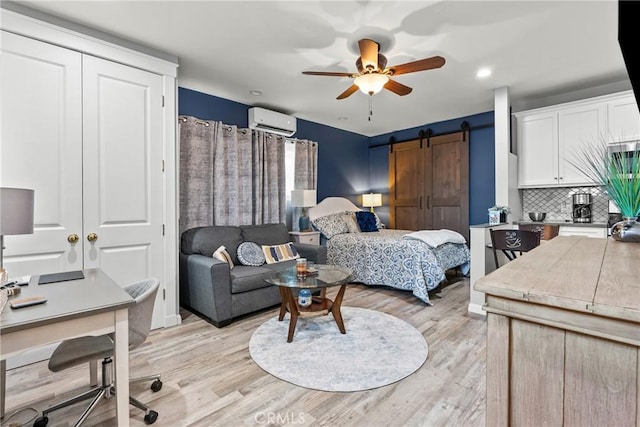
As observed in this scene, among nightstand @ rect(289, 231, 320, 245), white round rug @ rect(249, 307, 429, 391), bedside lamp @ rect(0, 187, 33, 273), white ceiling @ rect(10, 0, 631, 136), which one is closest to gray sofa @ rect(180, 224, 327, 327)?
white round rug @ rect(249, 307, 429, 391)

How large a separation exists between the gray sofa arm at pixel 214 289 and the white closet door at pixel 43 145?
98 centimetres

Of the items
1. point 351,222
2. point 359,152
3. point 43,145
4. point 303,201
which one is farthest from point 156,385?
point 359,152

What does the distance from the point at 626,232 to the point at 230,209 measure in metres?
3.77

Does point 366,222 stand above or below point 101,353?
above

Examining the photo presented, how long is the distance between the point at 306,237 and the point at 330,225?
478 mm

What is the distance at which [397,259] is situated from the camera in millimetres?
3793

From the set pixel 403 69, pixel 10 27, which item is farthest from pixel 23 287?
pixel 403 69

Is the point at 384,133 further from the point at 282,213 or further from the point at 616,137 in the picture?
the point at 616,137

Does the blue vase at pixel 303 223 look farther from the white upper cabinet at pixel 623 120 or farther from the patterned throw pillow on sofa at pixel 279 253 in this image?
the white upper cabinet at pixel 623 120

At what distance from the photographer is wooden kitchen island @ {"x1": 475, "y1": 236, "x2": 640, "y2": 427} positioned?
1.92 feet

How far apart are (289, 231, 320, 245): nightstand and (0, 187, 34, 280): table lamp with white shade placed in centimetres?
318

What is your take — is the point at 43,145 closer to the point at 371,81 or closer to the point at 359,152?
the point at 371,81

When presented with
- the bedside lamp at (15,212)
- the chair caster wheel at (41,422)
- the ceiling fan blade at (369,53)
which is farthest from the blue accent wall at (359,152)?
the chair caster wheel at (41,422)

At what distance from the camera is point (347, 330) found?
276 cm
